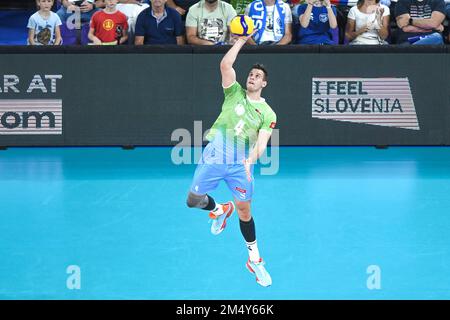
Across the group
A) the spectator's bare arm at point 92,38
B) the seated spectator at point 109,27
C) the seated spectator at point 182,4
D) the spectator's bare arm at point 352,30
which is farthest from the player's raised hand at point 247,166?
the seated spectator at point 182,4

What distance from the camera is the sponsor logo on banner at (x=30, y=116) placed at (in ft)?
51.8

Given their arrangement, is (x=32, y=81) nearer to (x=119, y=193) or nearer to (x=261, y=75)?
(x=119, y=193)

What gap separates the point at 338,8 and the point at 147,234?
8.67 metres

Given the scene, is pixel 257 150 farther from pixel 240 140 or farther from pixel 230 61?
pixel 230 61

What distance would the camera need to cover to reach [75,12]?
1625 cm

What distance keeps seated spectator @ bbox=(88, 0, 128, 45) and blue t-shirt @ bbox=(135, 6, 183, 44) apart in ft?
1.04

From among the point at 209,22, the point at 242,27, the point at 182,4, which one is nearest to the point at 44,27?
the point at 182,4

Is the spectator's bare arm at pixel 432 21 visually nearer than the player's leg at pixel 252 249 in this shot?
No

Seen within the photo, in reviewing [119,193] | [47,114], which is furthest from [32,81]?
[119,193]

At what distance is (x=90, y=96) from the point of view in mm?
15875

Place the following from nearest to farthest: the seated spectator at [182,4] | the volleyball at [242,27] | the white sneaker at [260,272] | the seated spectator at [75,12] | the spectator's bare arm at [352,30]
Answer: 1. the white sneaker at [260,272]
2. the volleyball at [242,27]
3. the spectator's bare arm at [352,30]
4. the seated spectator at [75,12]
5. the seated spectator at [182,4]

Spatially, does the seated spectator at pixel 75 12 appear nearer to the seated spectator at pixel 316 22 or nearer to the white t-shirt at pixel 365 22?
the seated spectator at pixel 316 22

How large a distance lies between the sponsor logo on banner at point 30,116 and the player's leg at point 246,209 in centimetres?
818

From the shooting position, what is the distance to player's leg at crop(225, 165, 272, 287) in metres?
8.20
